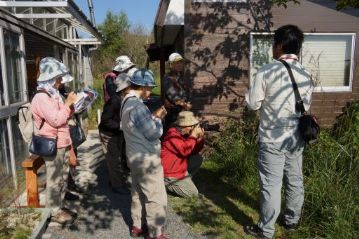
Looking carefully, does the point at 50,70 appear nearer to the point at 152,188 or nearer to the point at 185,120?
the point at 152,188

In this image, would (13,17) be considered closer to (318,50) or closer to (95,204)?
(95,204)

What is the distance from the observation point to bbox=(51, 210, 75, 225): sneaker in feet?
12.9

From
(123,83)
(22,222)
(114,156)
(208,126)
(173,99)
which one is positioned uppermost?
(123,83)

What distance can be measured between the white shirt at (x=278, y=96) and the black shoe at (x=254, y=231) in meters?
0.96

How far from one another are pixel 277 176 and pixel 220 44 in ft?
12.2

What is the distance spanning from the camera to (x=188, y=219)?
13.6 ft

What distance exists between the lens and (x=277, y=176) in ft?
11.1

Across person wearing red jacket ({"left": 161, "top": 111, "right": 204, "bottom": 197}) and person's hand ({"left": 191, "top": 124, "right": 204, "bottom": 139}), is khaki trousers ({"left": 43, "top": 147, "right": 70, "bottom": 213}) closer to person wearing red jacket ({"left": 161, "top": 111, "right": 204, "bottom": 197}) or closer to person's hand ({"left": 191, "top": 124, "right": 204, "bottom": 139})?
person wearing red jacket ({"left": 161, "top": 111, "right": 204, "bottom": 197})

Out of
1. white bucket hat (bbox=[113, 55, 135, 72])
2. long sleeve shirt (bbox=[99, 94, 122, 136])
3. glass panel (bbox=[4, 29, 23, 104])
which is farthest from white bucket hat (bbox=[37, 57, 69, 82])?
glass panel (bbox=[4, 29, 23, 104])

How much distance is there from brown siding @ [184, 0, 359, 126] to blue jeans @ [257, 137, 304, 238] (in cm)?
331

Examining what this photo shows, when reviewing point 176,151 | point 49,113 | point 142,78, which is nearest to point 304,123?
point 142,78

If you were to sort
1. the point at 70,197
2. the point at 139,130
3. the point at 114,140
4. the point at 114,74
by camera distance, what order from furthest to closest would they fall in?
the point at 114,74 < the point at 114,140 < the point at 70,197 < the point at 139,130

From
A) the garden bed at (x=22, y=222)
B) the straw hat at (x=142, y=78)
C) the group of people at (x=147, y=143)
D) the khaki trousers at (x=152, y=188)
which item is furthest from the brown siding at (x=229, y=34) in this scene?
the garden bed at (x=22, y=222)

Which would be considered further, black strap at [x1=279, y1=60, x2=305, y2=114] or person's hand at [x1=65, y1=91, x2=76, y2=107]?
person's hand at [x1=65, y1=91, x2=76, y2=107]
